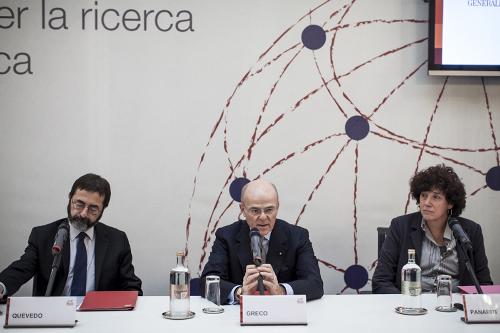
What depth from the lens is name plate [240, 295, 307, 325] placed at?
7.92ft

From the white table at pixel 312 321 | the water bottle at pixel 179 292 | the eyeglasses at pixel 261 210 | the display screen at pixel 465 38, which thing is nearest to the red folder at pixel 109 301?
the white table at pixel 312 321

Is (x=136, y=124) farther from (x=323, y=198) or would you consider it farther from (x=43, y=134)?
(x=323, y=198)

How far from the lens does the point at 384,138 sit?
4.19 meters

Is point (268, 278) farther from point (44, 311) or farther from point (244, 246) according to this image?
point (44, 311)

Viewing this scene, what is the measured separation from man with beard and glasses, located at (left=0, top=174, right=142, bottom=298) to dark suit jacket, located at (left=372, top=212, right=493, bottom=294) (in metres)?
1.37

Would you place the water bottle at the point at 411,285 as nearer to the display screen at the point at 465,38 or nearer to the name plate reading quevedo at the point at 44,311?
the name plate reading quevedo at the point at 44,311

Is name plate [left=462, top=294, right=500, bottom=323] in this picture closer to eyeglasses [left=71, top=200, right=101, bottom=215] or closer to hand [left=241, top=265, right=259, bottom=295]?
hand [left=241, top=265, right=259, bottom=295]

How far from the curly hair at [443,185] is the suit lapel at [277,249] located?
88cm

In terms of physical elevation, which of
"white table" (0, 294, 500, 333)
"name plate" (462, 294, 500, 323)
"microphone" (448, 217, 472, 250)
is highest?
"microphone" (448, 217, 472, 250)

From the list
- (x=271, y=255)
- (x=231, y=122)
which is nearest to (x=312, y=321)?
(x=271, y=255)

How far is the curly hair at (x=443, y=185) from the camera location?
3.52 m

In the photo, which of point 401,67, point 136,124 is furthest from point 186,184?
point 401,67

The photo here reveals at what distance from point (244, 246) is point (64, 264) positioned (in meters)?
0.94

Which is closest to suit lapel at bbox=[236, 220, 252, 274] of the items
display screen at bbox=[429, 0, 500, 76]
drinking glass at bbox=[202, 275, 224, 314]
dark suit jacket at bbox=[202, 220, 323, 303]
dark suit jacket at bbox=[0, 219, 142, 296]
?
dark suit jacket at bbox=[202, 220, 323, 303]
